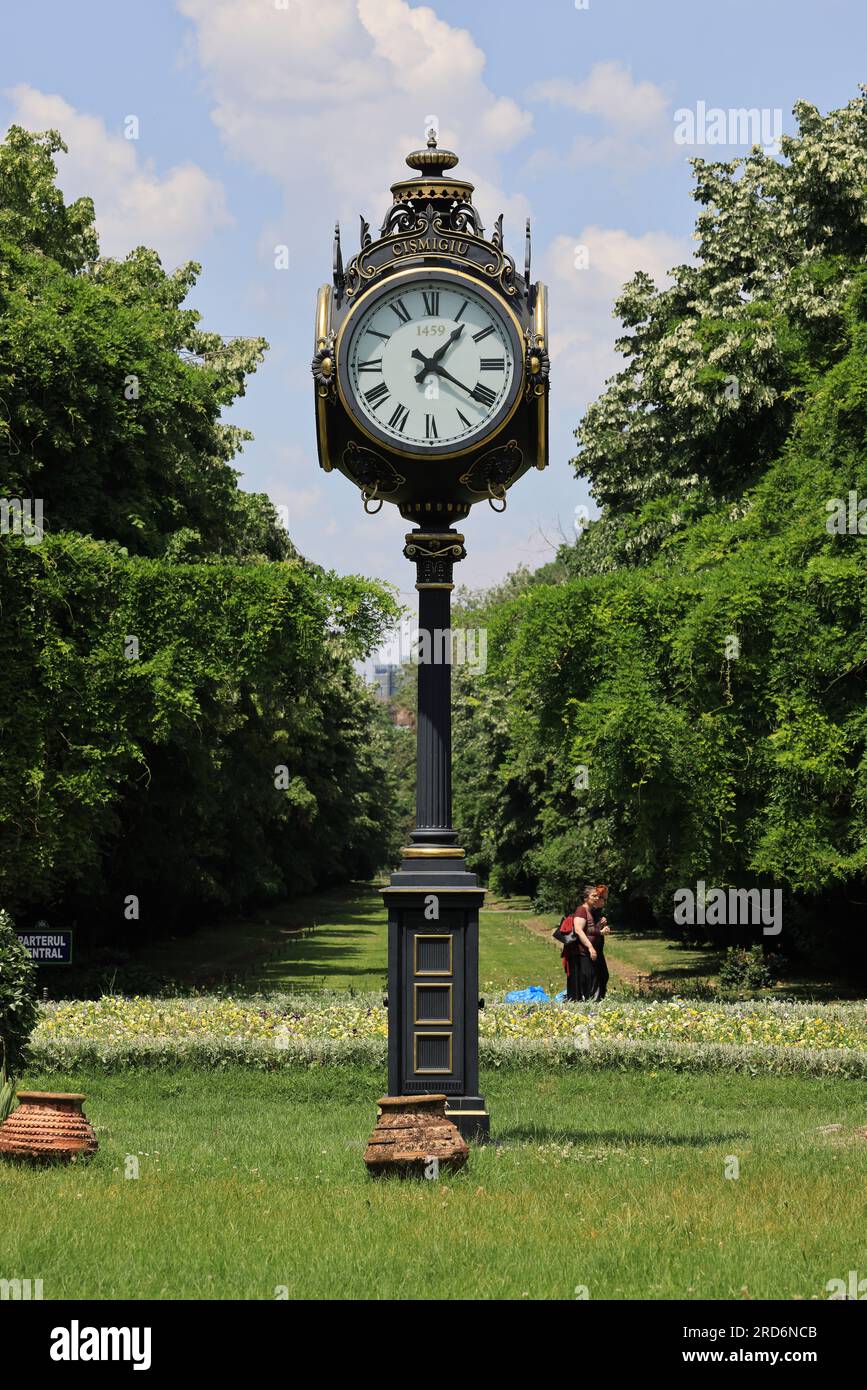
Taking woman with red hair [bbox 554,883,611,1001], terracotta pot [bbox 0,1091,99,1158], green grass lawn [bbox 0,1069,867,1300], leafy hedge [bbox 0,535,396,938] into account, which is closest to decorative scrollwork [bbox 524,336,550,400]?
green grass lawn [bbox 0,1069,867,1300]

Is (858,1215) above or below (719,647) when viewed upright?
below

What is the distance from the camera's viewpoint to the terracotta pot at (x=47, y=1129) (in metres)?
10.2

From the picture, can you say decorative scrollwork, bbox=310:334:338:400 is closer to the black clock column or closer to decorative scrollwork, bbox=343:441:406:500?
decorative scrollwork, bbox=343:441:406:500

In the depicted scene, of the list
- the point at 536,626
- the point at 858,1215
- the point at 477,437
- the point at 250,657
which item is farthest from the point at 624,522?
the point at 858,1215

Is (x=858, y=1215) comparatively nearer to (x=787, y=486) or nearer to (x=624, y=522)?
(x=787, y=486)

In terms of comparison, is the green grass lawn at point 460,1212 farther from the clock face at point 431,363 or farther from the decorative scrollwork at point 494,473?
the clock face at point 431,363

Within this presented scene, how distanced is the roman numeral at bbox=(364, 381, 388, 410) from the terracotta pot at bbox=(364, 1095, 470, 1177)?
445 centimetres

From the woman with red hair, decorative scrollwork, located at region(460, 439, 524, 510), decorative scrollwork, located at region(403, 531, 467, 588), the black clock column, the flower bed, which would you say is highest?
decorative scrollwork, located at region(460, 439, 524, 510)

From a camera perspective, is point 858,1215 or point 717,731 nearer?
point 858,1215

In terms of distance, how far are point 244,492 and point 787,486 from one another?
13.3m

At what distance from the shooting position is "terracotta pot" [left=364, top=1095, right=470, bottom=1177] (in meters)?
9.41

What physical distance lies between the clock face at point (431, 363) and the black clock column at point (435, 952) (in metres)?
1.30

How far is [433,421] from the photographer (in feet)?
35.7

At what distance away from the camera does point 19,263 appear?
28016 mm
